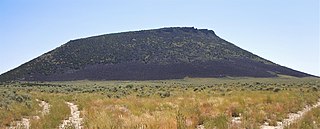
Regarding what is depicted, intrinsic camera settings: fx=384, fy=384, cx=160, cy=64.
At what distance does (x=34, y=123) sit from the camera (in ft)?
45.4

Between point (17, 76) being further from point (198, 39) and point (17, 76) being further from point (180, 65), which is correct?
point (198, 39)

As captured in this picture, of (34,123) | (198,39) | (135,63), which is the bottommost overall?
(34,123)

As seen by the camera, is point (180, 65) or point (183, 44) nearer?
point (180, 65)

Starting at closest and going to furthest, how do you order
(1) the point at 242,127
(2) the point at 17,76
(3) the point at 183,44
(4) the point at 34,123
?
(1) the point at 242,127
(4) the point at 34,123
(2) the point at 17,76
(3) the point at 183,44

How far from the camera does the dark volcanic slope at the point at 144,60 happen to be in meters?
94.4

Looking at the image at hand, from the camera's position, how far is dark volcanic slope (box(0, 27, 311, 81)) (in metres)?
94.4

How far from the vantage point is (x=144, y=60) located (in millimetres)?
104500

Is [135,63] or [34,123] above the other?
[135,63]

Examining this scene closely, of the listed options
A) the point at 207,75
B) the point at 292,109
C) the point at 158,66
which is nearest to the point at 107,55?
the point at 158,66

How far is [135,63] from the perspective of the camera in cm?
10262

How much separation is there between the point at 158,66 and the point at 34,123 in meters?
85.0

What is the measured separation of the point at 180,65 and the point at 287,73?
29.6 m

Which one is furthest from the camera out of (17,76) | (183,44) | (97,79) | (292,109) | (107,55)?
(183,44)

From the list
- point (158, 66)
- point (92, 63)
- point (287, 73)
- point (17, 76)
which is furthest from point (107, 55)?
point (287, 73)
